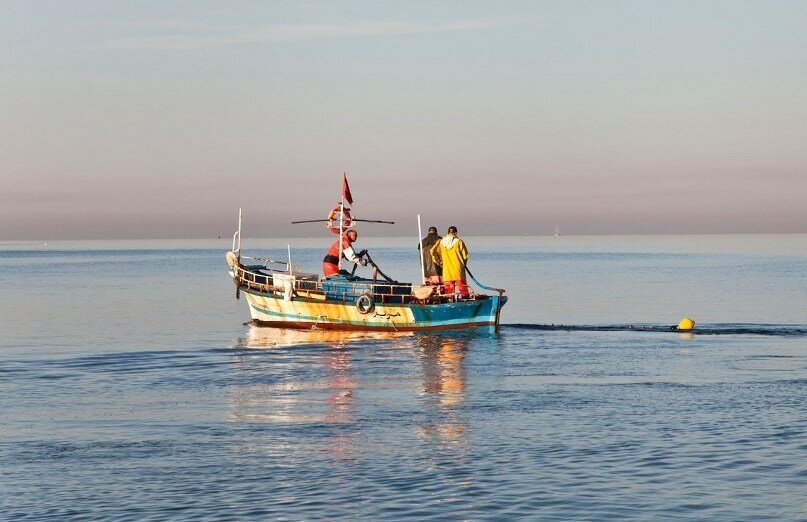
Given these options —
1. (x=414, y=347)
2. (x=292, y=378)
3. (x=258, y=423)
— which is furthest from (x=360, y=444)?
A: (x=414, y=347)

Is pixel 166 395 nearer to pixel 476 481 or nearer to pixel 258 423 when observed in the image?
pixel 258 423

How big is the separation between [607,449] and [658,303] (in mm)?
43872

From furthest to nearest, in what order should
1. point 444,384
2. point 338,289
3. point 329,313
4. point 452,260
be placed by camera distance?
1. point 329,313
2. point 338,289
3. point 452,260
4. point 444,384

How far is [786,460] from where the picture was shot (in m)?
16.1

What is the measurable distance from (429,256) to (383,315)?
8.66 ft

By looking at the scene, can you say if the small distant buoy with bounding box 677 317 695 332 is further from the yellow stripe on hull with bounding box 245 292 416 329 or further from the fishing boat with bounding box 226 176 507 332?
the yellow stripe on hull with bounding box 245 292 416 329

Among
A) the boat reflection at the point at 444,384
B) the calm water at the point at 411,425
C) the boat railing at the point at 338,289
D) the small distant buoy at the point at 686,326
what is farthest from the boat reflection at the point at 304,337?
the small distant buoy at the point at 686,326

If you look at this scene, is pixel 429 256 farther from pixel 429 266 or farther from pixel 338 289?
pixel 338 289

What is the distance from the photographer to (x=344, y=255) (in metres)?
38.1

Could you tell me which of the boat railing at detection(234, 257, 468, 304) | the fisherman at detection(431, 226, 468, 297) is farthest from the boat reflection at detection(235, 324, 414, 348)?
the fisherman at detection(431, 226, 468, 297)

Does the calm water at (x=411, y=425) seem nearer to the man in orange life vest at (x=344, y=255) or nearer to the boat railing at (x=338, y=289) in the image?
the boat railing at (x=338, y=289)

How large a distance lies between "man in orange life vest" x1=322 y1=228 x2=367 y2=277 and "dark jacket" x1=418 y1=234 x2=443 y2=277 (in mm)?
2236

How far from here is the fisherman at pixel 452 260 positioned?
35156 millimetres

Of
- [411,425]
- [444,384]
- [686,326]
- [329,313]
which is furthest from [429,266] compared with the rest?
[411,425]
